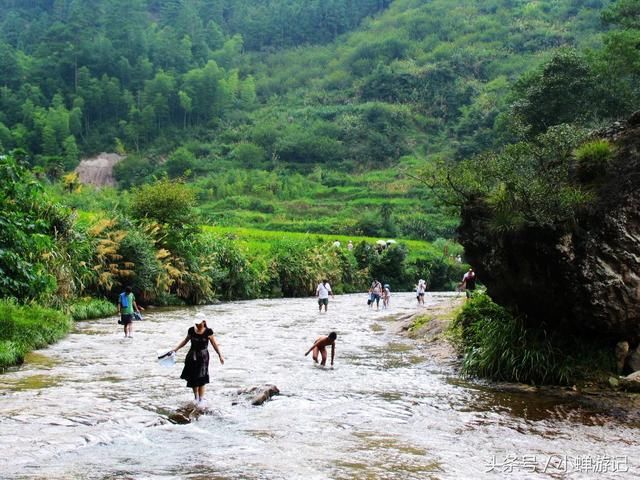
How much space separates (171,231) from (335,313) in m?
9.95

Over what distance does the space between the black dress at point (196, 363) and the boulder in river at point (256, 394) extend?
2.71 feet

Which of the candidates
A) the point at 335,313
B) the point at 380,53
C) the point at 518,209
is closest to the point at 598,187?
the point at 518,209

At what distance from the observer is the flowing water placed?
339 inches

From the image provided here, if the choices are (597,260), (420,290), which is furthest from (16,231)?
(420,290)

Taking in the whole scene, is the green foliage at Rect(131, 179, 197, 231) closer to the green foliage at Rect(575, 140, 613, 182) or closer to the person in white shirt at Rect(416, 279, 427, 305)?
the person in white shirt at Rect(416, 279, 427, 305)

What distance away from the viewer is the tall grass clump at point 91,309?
991 inches

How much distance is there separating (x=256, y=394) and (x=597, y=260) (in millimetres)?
6959

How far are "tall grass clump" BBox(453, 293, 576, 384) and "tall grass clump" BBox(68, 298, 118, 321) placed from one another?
1504 cm

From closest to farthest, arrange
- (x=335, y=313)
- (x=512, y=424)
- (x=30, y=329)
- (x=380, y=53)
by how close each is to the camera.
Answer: (x=512, y=424) → (x=30, y=329) → (x=335, y=313) → (x=380, y=53)

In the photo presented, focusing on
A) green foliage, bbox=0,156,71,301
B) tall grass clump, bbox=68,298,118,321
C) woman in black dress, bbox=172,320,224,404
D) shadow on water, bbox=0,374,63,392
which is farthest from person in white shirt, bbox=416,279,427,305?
woman in black dress, bbox=172,320,224,404

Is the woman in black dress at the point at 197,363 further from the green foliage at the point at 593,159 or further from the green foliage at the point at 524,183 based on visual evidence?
the green foliage at the point at 593,159

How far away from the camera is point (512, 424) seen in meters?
11.1

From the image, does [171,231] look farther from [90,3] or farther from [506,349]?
[90,3]

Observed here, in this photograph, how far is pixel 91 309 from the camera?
26.4 meters
